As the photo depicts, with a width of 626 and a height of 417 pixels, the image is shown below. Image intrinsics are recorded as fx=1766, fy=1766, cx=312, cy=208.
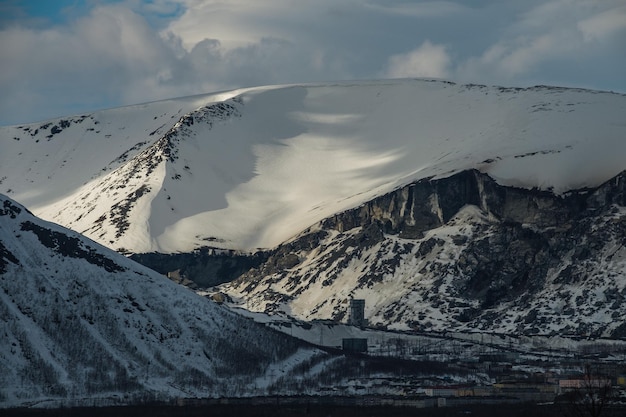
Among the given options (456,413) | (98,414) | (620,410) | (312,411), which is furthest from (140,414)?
(620,410)

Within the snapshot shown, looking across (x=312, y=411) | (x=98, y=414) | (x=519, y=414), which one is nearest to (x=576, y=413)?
(x=519, y=414)

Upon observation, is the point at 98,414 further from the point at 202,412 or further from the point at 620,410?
the point at 620,410

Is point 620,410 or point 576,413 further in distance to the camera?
point 620,410

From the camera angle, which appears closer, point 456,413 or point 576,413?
point 576,413

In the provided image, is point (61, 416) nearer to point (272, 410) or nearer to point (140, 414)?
point (140, 414)

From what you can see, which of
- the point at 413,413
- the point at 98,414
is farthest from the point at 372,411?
the point at 98,414

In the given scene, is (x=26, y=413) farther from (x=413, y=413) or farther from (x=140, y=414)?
(x=413, y=413)

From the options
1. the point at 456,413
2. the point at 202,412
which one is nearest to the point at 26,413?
the point at 202,412

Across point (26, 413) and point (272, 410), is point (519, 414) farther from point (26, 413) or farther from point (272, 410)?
point (26, 413)
